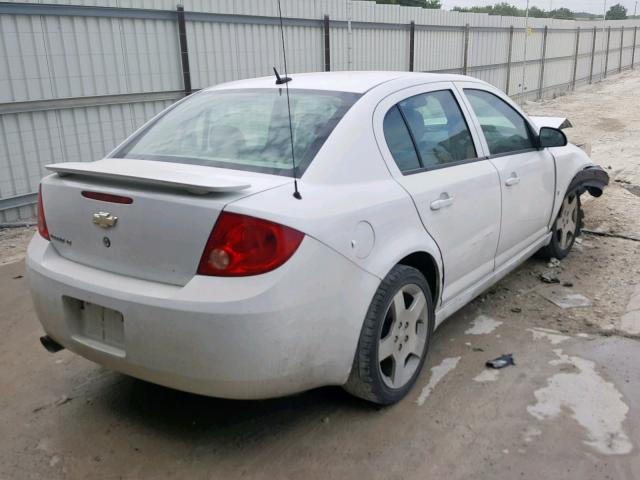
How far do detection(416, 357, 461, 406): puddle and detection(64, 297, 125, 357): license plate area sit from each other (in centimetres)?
155

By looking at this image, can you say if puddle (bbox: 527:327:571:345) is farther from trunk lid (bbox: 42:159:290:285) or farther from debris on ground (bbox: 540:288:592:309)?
trunk lid (bbox: 42:159:290:285)

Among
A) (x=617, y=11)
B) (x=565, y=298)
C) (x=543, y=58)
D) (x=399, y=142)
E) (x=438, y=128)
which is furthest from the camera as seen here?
(x=617, y=11)

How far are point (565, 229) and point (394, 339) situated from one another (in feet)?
9.39

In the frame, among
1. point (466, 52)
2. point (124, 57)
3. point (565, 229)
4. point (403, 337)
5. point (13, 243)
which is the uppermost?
point (124, 57)

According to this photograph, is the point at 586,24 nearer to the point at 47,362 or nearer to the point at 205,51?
the point at 205,51

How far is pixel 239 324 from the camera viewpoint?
7.67 ft

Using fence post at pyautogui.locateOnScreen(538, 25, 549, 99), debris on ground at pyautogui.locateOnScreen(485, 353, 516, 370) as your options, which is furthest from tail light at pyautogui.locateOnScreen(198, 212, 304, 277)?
fence post at pyautogui.locateOnScreen(538, 25, 549, 99)

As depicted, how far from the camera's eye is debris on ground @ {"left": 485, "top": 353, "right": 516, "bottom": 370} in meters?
3.56

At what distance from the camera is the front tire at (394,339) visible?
2.80 metres

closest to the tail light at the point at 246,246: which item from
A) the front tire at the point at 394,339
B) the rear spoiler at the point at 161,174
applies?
the rear spoiler at the point at 161,174

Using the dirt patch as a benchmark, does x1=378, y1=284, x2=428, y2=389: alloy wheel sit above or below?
above

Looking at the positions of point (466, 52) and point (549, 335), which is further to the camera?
point (466, 52)

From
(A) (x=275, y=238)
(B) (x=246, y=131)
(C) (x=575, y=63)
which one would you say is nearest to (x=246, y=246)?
(A) (x=275, y=238)

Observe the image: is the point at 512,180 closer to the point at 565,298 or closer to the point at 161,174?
the point at 565,298
